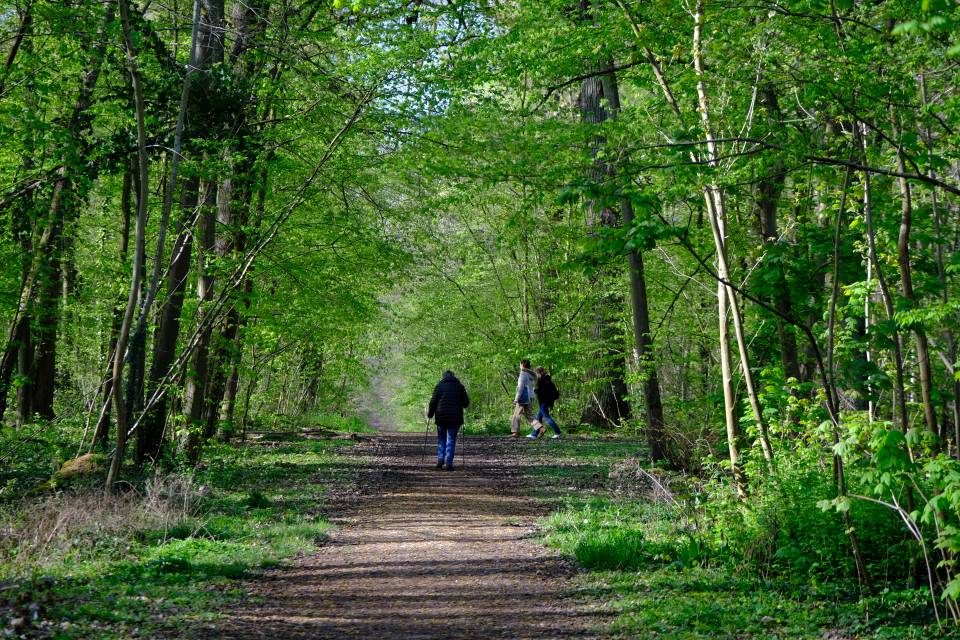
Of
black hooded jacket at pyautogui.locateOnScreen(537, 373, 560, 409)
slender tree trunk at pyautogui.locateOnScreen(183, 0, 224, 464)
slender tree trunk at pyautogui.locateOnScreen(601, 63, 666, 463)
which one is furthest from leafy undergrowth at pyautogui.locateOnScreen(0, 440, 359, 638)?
black hooded jacket at pyautogui.locateOnScreen(537, 373, 560, 409)

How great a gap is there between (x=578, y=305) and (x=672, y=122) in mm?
11630

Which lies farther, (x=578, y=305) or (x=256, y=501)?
(x=578, y=305)

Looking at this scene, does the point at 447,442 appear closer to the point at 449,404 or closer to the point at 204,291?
the point at 449,404

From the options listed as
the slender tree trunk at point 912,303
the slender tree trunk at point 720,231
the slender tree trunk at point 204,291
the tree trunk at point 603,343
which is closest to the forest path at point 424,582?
the slender tree trunk at point 720,231


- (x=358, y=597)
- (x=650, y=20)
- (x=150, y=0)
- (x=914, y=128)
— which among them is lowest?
(x=358, y=597)

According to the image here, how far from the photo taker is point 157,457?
12.7 m

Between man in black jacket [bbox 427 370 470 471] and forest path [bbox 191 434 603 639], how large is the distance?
2.96 metres

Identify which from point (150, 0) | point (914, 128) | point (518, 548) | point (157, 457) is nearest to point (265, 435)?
point (157, 457)

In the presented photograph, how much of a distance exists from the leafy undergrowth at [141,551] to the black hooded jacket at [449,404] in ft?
10.1

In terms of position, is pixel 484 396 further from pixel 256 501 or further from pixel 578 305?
pixel 256 501

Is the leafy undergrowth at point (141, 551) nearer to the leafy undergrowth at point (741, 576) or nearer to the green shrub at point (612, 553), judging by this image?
the green shrub at point (612, 553)

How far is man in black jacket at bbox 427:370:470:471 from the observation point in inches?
575

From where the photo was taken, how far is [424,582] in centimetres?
701

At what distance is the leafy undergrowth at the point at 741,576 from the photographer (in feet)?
18.4
